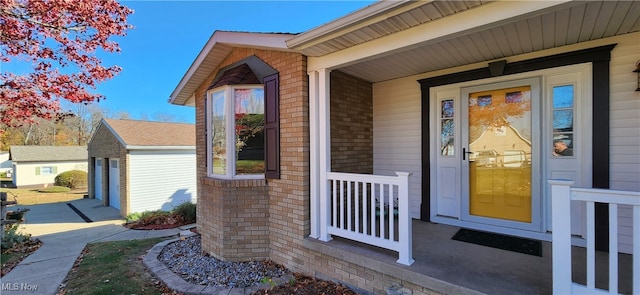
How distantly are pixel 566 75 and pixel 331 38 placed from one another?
2.97 metres

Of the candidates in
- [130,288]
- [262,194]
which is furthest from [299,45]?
[130,288]

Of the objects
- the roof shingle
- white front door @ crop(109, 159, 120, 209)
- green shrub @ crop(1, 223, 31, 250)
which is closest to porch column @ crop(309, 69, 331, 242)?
green shrub @ crop(1, 223, 31, 250)

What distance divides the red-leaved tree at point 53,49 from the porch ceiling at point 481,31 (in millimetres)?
4941

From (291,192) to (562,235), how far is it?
9.52ft

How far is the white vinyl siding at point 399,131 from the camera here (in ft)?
15.3

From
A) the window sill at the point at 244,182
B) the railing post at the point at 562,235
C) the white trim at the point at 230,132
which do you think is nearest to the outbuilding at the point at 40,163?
the white trim at the point at 230,132

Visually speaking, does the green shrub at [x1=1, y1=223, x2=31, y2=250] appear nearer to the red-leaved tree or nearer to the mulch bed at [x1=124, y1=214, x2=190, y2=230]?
the mulch bed at [x1=124, y1=214, x2=190, y2=230]

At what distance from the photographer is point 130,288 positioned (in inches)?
142

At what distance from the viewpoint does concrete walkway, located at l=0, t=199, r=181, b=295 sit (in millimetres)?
4074

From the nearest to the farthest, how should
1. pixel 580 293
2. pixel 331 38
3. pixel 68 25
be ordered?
pixel 580 293
pixel 331 38
pixel 68 25

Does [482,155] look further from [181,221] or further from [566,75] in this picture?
[181,221]

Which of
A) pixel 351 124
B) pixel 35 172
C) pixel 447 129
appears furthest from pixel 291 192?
pixel 35 172

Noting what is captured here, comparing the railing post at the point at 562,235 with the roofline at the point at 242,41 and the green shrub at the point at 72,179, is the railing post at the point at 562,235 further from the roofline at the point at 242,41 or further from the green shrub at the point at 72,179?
the green shrub at the point at 72,179

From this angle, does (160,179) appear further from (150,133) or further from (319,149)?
(319,149)
